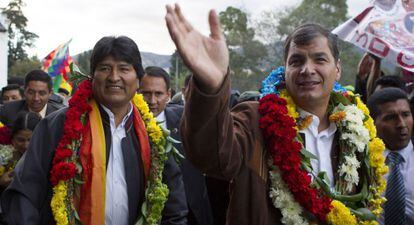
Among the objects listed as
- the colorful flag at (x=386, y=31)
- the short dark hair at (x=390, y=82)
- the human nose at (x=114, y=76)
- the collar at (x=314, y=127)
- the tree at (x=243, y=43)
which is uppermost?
the tree at (x=243, y=43)

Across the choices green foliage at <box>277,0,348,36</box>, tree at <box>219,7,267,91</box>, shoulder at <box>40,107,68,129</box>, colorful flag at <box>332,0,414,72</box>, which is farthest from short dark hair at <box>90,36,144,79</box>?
tree at <box>219,7,267,91</box>

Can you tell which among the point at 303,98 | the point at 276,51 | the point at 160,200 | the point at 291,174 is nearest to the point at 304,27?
the point at 303,98

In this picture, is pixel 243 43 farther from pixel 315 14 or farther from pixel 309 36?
pixel 309 36

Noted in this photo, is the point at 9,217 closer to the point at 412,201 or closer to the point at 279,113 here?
the point at 279,113

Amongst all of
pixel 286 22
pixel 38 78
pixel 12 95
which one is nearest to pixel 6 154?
pixel 38 78

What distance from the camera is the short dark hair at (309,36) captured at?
2.91m

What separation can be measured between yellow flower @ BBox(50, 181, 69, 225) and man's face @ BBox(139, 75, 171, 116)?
6.00 ft

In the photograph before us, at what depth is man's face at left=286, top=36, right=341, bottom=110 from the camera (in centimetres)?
287

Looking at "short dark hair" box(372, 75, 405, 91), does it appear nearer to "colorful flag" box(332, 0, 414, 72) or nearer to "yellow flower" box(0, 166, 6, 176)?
"colorful flag" box(332, 0, 414, 72)

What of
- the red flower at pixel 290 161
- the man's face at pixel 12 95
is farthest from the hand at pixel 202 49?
the man's face at pixel 12 95

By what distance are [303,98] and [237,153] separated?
69 centimetres

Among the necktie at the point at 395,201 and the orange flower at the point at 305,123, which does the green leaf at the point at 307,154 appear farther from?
the necktie at the point at 395,201

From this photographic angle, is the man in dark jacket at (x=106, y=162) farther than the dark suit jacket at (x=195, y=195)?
No

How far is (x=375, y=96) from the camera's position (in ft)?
13.6
